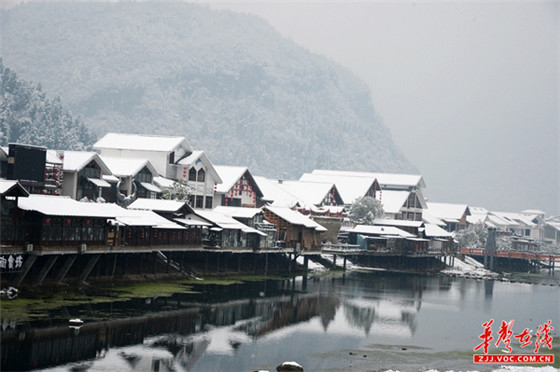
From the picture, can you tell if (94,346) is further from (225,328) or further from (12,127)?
(12,127)

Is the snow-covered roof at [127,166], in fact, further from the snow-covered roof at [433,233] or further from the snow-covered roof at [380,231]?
the snow-covered roof at [433,233]

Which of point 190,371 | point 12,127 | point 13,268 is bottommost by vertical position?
point 190,371

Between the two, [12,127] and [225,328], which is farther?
[12,127]

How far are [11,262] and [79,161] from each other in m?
31.1

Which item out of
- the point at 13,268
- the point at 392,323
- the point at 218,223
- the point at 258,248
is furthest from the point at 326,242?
the point at 13,268

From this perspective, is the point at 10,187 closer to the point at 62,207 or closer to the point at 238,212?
the point at 62,207

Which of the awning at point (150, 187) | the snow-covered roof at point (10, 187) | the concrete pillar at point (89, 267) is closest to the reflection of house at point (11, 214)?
the snow-covered roof at point (10, 187)

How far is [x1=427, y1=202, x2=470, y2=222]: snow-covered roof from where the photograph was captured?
16175cm

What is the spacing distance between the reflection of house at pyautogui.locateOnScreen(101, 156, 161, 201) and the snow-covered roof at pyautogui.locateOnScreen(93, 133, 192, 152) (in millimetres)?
7097

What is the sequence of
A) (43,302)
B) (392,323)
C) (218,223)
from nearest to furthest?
(43,302) → (392,323) → (218,223)

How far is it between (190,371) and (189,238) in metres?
31.3

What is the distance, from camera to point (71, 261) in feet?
181

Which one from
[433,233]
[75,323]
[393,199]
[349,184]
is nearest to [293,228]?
[433,233]

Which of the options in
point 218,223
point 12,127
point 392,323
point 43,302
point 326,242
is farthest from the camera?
point 12,127
